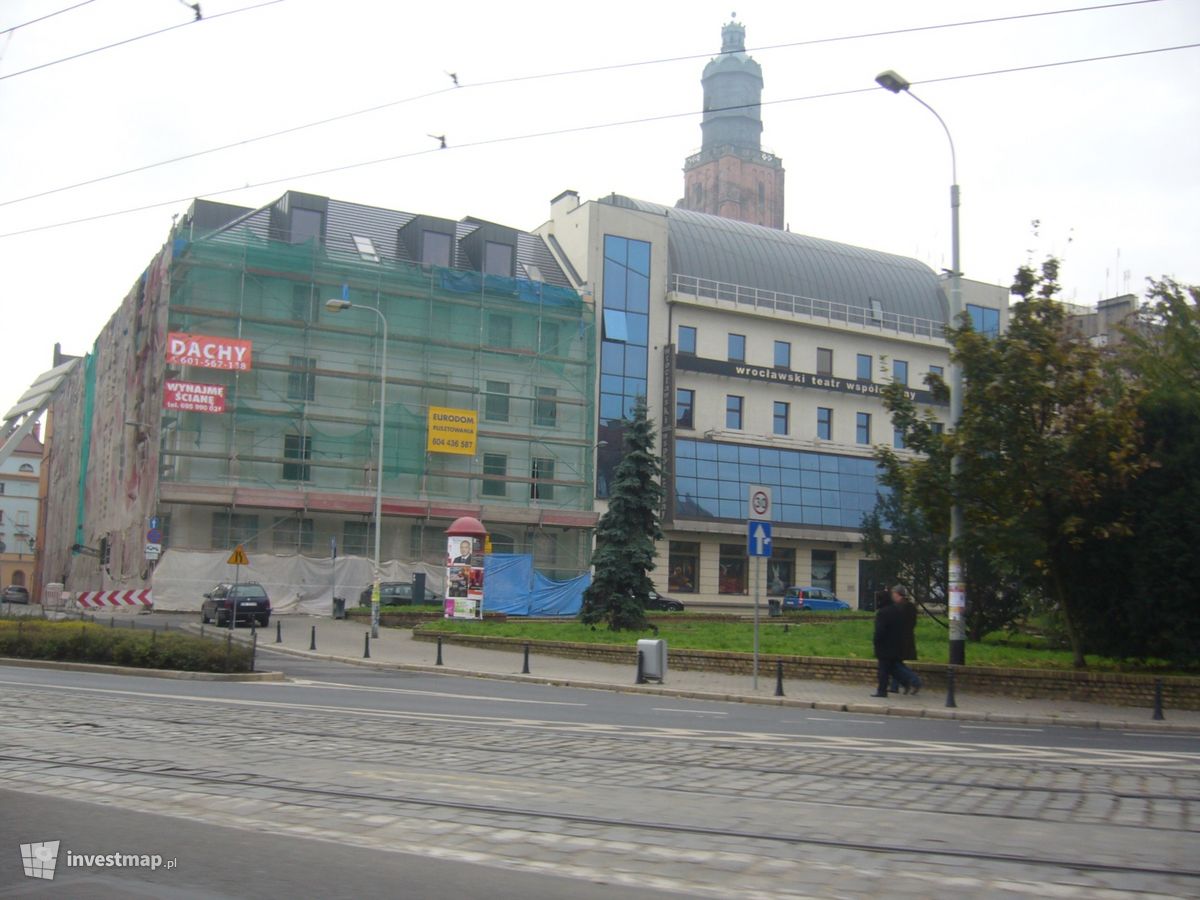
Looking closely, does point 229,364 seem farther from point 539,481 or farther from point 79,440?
point 79,440

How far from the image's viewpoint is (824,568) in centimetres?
6338

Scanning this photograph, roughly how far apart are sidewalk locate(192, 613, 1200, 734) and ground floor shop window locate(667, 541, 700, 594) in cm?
2681

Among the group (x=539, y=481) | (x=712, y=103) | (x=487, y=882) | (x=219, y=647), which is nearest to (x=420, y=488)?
(x=539, y=481)

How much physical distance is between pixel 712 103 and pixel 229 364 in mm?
108834

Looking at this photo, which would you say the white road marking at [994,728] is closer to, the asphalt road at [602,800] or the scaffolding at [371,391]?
the asphalt road at [602,800]

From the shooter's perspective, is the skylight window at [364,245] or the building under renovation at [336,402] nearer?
the building under renovation at [336,402]

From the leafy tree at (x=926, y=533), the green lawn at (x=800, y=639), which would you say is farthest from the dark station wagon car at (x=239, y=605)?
the leafy tree at (x=926, y=533)

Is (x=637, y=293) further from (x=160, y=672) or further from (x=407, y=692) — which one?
(x=407, y=692)

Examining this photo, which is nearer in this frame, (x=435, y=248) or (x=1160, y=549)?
(x=1160, y=549)

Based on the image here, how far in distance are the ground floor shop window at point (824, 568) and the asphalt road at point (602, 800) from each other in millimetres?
48405

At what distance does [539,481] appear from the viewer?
55.1m

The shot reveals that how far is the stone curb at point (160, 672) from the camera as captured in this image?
2005cm

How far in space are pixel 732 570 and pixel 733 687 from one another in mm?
40176

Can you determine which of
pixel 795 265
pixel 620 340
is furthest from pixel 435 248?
pixel 795 265
